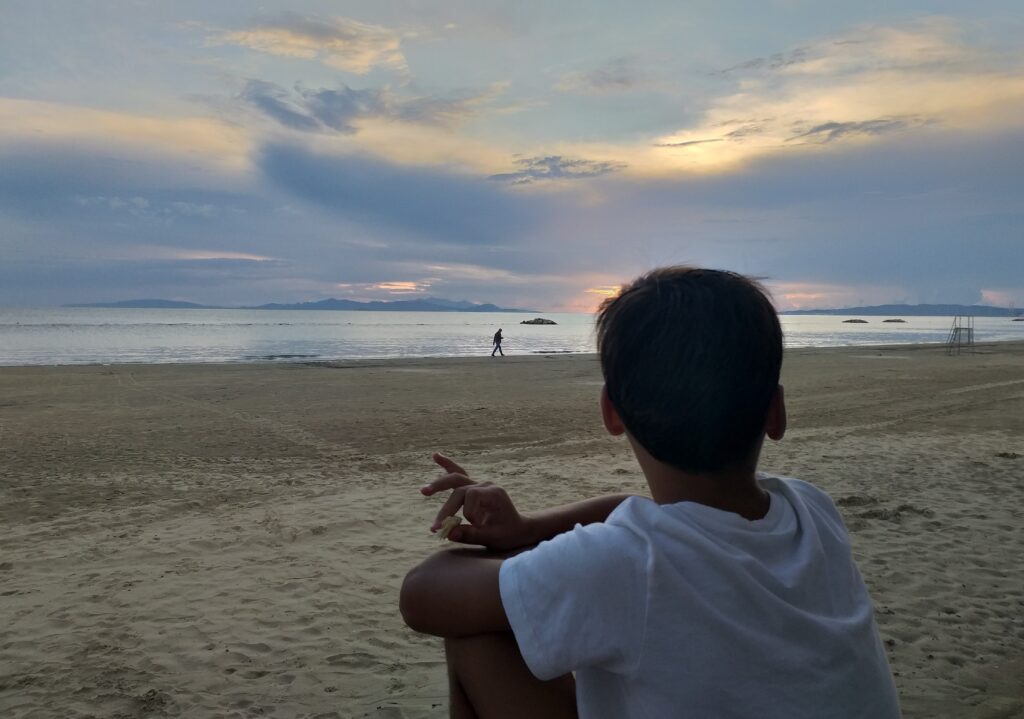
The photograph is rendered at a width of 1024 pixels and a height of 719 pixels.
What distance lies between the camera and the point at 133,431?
37.1 ft

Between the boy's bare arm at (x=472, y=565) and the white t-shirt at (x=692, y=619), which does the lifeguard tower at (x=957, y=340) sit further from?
the white t-shirt at (x=692, y=619)

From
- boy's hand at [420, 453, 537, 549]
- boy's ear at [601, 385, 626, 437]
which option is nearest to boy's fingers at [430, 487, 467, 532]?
boy's hand at [420, 453, 537, 549]

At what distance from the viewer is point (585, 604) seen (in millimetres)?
1067

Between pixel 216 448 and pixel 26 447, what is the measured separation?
2.65m

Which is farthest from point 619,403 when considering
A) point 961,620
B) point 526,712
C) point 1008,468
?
point 1008,468

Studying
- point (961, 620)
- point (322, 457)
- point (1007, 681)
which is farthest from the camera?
point (322, 457)

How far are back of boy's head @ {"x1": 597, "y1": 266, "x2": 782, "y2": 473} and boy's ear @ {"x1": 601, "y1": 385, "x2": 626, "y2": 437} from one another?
30 millimetres

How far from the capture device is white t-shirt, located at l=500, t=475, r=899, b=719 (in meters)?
1.08

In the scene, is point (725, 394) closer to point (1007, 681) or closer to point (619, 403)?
point (619, 403)

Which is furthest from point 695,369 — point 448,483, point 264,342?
point 264,342

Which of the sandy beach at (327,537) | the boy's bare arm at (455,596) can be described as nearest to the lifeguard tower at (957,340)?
the sandy beach at (327,537)

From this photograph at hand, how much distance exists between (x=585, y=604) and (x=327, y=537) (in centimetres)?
489

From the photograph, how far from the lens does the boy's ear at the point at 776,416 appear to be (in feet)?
4.22

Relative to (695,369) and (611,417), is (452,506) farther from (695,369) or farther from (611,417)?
(695,369)
